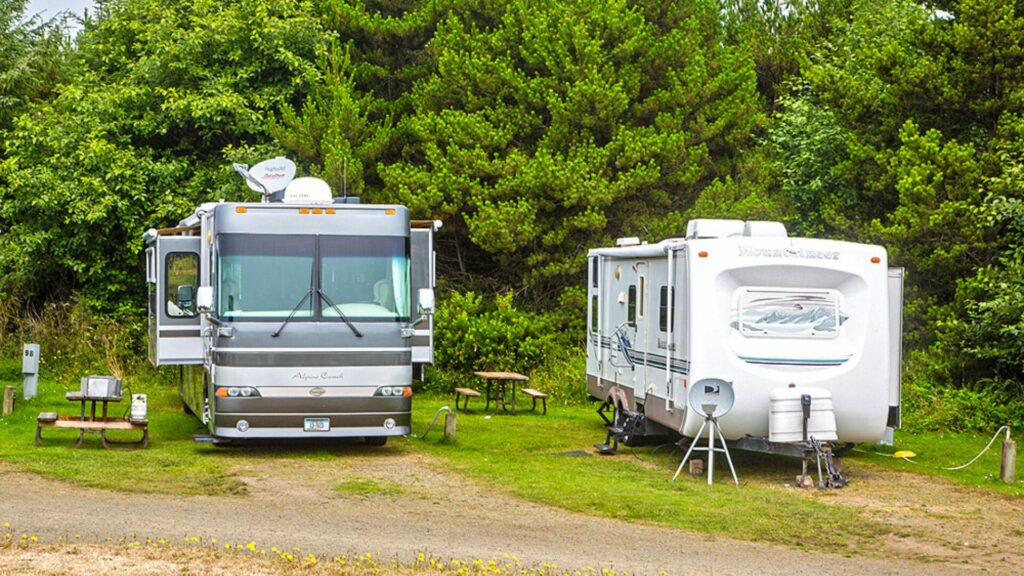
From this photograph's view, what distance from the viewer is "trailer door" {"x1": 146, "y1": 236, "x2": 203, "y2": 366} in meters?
15.7

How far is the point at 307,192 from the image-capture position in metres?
15.5

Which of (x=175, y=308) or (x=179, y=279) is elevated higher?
(x=179, y=279)

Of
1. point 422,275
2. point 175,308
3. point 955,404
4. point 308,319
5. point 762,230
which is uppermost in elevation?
point 762,230

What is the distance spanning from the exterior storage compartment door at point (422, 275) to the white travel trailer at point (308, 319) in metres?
1.14

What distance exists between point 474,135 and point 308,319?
37.6ft

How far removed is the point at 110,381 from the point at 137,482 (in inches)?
134

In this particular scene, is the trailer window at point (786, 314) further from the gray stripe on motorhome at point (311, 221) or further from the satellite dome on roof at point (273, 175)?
the satellite dome on roof at point (273, 175)

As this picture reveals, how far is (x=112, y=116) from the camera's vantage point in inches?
1024

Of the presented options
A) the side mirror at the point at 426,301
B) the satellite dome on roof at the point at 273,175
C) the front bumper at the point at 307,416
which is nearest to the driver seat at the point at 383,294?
→ the side mirror at the point at 426,301

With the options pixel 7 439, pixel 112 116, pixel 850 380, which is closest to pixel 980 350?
pixel 850 380

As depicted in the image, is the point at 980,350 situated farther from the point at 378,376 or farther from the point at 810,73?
the point at 378,376

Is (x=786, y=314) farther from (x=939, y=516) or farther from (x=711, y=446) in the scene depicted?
(x=939, y=516)

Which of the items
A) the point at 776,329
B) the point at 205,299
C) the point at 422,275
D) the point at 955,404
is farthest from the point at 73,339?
the point at 955,404

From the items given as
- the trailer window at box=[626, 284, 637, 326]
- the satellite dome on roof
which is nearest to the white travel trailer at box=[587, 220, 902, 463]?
the trailer window at box=[626, 284, 637, 326]
